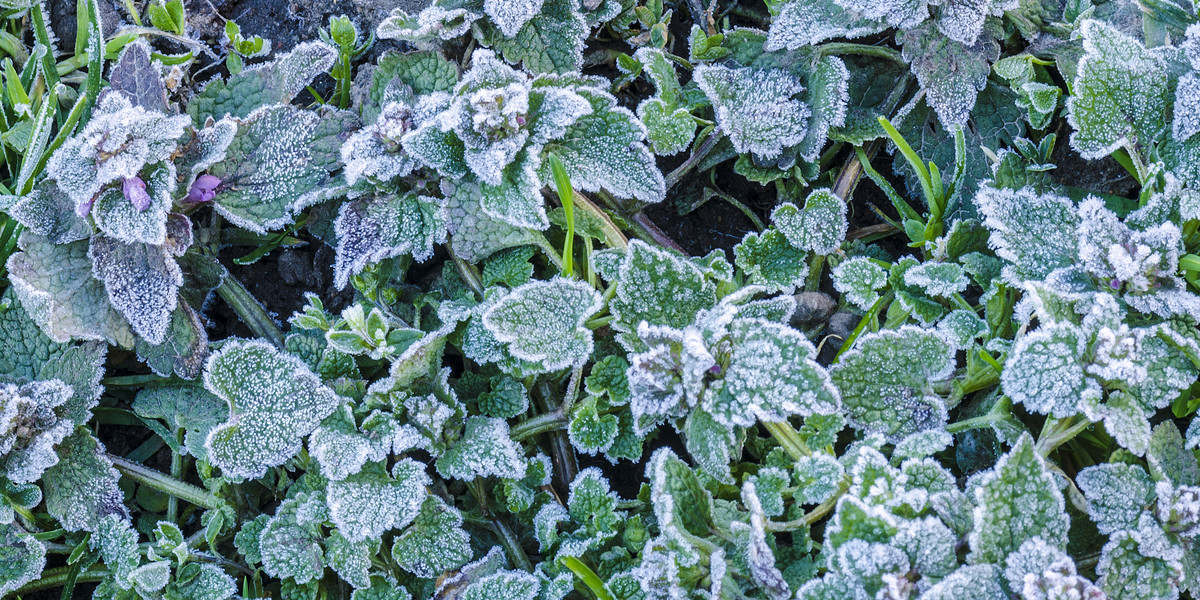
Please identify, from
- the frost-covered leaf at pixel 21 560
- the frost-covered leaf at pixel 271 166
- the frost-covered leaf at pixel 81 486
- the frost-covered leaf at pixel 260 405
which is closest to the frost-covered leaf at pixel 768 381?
the frost-covered leaf at pixel 260 405

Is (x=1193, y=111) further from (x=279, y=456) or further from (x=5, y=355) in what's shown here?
(x=5, y=355)

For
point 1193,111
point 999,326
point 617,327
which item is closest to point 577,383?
point 617,327

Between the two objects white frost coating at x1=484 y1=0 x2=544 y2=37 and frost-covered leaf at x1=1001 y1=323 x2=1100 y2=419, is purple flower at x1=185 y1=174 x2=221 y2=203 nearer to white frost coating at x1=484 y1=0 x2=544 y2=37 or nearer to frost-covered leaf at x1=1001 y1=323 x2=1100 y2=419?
white frost coating at x1=484 y1=0 x2=544 y2=37

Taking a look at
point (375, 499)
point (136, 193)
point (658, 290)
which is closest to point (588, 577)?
point (375, 499)

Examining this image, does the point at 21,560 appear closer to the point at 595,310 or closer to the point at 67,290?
the point at 67,290

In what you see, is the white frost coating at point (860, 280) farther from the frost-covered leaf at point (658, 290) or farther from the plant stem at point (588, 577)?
the plant stem at point (588, 577)

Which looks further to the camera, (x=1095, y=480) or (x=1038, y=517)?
(x=1095, y=480)
